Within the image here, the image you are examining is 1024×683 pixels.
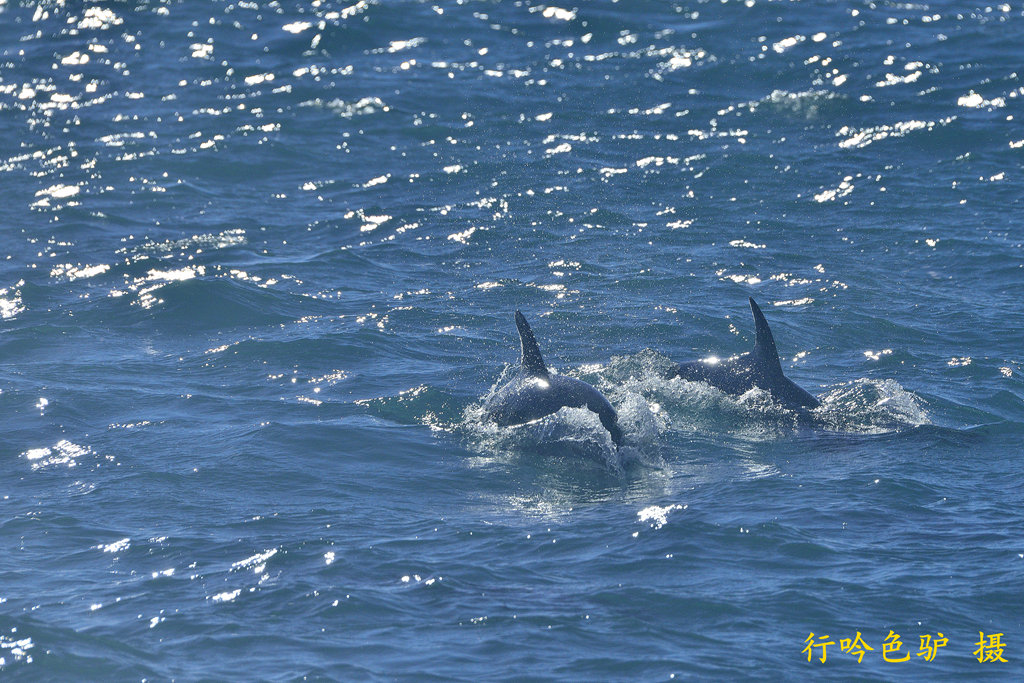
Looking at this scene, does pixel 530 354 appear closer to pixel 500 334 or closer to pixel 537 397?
pixel 537 397

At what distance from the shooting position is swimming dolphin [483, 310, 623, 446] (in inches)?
492

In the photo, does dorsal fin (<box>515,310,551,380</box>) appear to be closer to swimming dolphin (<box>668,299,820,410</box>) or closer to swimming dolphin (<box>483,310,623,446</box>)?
swimming dolphin (<box>483,310,623,446</box>)

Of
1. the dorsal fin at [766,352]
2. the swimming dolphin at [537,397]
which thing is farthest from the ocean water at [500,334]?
the dorsal fin at [766,352]

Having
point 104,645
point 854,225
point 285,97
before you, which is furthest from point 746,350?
point 285,97

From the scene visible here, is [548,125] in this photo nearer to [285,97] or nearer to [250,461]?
[285,97]

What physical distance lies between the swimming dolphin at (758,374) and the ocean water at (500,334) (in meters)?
0.21

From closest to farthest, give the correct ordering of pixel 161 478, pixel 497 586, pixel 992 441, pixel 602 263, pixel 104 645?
pixel 104 645
pixel 497 586
pixel 161 478
pixel 992 441
pixel 602 263

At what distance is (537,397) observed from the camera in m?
12.7

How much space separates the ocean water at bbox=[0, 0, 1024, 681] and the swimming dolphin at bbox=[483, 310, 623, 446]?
0.20m

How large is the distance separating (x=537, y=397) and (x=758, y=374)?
2.53m

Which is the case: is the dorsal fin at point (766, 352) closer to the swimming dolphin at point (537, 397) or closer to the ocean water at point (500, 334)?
the ocean water at point (500, 334)

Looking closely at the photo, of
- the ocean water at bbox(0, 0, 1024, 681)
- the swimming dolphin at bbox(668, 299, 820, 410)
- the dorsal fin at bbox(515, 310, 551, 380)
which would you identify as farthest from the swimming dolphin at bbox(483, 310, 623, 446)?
the swimming dolphin at bbox(668, 299, 820, 410)

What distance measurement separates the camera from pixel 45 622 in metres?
8.93

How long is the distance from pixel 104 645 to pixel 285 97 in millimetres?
19573
